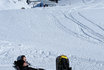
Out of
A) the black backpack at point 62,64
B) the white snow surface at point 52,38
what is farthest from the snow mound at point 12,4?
the black backpack at point 62,64

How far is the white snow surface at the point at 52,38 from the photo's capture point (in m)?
8.81

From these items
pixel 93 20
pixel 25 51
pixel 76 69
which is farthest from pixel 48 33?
pixel 76 69

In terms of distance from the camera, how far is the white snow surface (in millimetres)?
8812

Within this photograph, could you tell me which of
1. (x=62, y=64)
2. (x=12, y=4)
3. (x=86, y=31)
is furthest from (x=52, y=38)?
(x=12, y=4)

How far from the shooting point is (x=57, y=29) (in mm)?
14852

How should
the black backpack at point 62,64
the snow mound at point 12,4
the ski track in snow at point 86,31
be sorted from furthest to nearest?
the snow mound at point 12,4 < the ski track in snow at point 86,31 < the black backpack at point 62,64

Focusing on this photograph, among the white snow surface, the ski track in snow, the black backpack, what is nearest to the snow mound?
the white snow surface

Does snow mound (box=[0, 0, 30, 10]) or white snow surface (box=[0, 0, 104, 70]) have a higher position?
snow mound (box=[0, 0, 30, 10])

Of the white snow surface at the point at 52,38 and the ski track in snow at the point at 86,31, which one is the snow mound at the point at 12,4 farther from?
the ski track in snow at the point at 86,31

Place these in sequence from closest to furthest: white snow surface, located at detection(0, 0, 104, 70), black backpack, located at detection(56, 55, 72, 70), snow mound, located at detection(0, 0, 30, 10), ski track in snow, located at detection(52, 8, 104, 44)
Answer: black backpack, located at detection(56, 55, 72, 70) < white snow surface, located at detection(0, 0, 104, 70) < ski track in snow, located at detection(52, 8, 104, 44) < snow mound, located at detection(0, 0, 30, 10)

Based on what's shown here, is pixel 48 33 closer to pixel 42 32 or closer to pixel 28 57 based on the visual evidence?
pixel 42 32

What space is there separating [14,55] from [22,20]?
28.0 ft

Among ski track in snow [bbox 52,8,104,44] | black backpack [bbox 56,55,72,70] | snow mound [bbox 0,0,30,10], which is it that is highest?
snow mound [bbox 0,0,30,10]

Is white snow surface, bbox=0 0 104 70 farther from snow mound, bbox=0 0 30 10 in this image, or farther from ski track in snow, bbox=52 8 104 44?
snow mound, bbox=0 0 30 10
